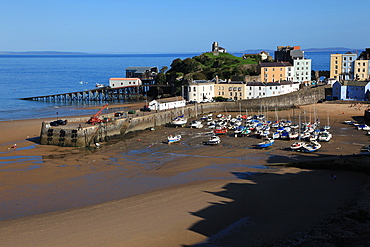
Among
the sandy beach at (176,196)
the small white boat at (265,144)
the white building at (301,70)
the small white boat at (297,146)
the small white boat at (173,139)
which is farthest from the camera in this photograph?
the white building at (301,70)

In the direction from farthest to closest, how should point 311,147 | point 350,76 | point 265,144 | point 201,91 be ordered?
point 350,76 < point 201,91 < point 265,144 < point 311,147

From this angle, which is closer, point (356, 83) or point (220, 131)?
point (220, 131)

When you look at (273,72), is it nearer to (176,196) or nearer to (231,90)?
(231,90)

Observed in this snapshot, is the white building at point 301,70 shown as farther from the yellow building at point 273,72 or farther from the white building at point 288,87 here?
the white building at point 288,87

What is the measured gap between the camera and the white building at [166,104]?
5112 cm

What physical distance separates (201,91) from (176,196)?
37444 millimetres

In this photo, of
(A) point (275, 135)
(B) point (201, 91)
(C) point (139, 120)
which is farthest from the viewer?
(B) point (201, 91)

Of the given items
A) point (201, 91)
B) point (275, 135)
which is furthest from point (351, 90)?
point (275, 135)

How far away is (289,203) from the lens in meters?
20.6

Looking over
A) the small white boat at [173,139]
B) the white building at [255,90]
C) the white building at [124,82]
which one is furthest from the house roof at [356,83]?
the white building at [124,82]

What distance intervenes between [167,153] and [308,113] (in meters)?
24.0

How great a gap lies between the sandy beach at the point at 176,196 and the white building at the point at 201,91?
22.5 metres

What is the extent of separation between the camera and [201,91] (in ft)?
193

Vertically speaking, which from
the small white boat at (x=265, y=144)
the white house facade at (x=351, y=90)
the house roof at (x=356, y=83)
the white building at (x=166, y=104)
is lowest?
the small white boat at (x=265, y=144)
